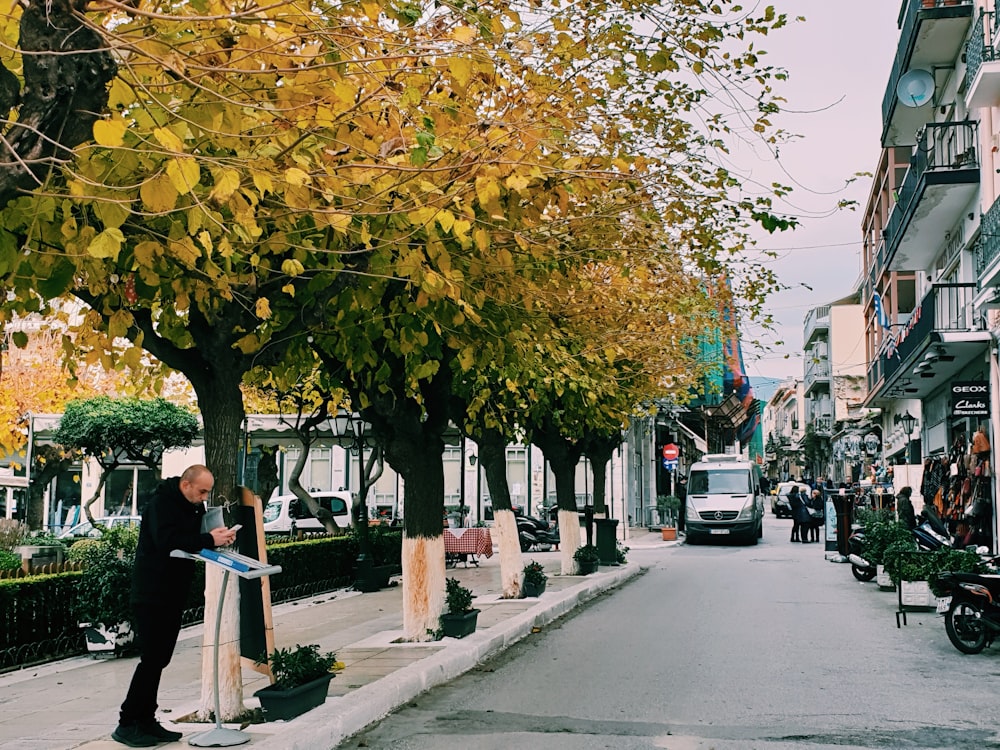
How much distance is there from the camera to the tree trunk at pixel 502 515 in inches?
643

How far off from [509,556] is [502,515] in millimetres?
631

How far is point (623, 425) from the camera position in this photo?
21797 mm

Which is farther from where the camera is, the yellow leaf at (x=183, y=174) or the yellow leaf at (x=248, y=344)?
the yellow leaf at (x=248, y=344)

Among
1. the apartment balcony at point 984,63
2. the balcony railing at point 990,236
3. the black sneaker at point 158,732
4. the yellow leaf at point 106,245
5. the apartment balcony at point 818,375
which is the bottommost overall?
the black sneaker at point 158,732

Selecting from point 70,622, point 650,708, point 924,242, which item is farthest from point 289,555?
point 924,242

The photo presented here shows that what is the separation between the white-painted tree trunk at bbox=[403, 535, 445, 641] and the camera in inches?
463

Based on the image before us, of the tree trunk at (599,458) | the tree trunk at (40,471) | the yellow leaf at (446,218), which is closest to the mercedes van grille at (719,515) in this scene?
the tree trunk at (599,458)

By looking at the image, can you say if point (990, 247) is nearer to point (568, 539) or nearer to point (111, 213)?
point (568, 539)

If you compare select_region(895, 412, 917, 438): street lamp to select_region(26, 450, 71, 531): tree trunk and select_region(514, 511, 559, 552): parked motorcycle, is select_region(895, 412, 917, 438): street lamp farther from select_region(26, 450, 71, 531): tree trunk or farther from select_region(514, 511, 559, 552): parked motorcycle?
select_region(26, 450, 71, 531): tree trunk

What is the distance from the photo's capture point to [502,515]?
54.0 feet

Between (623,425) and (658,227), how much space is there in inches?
444

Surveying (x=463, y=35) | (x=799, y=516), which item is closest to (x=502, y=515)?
(x=463, y=35)

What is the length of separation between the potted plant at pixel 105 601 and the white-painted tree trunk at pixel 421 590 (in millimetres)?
3004

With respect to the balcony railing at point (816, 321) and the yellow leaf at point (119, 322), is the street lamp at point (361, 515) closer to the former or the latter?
the yellow leaf at point (119, 322)
